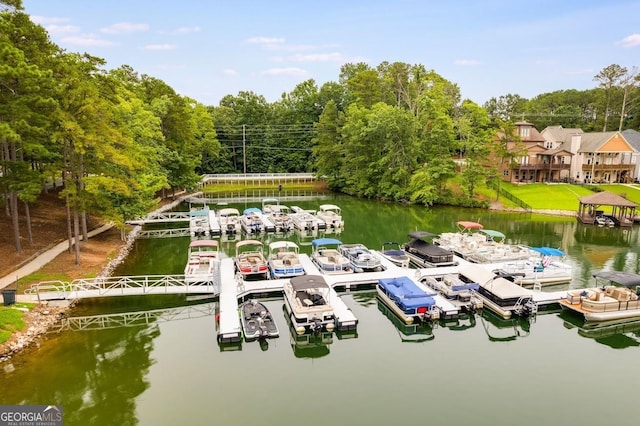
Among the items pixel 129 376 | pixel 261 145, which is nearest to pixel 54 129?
pixel 129 376

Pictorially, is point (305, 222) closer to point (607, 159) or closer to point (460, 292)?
point (460, 292)

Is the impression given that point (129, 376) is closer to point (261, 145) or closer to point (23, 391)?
point (23, 391)

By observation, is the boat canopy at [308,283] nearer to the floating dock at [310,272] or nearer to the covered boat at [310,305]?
the covered boat at [310,305]

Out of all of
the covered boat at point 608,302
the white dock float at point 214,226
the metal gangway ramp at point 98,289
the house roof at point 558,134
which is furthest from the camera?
the house roof at point 558,134

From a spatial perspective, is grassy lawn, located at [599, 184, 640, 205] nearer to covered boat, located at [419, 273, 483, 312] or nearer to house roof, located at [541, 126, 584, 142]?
house roof, located at [541, 126, 584, 142]

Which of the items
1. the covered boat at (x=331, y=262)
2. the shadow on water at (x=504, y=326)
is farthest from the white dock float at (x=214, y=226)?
the shadow on water at (x=504, y=326)

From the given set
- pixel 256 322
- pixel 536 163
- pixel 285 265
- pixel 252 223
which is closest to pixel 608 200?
pixel 536 163
